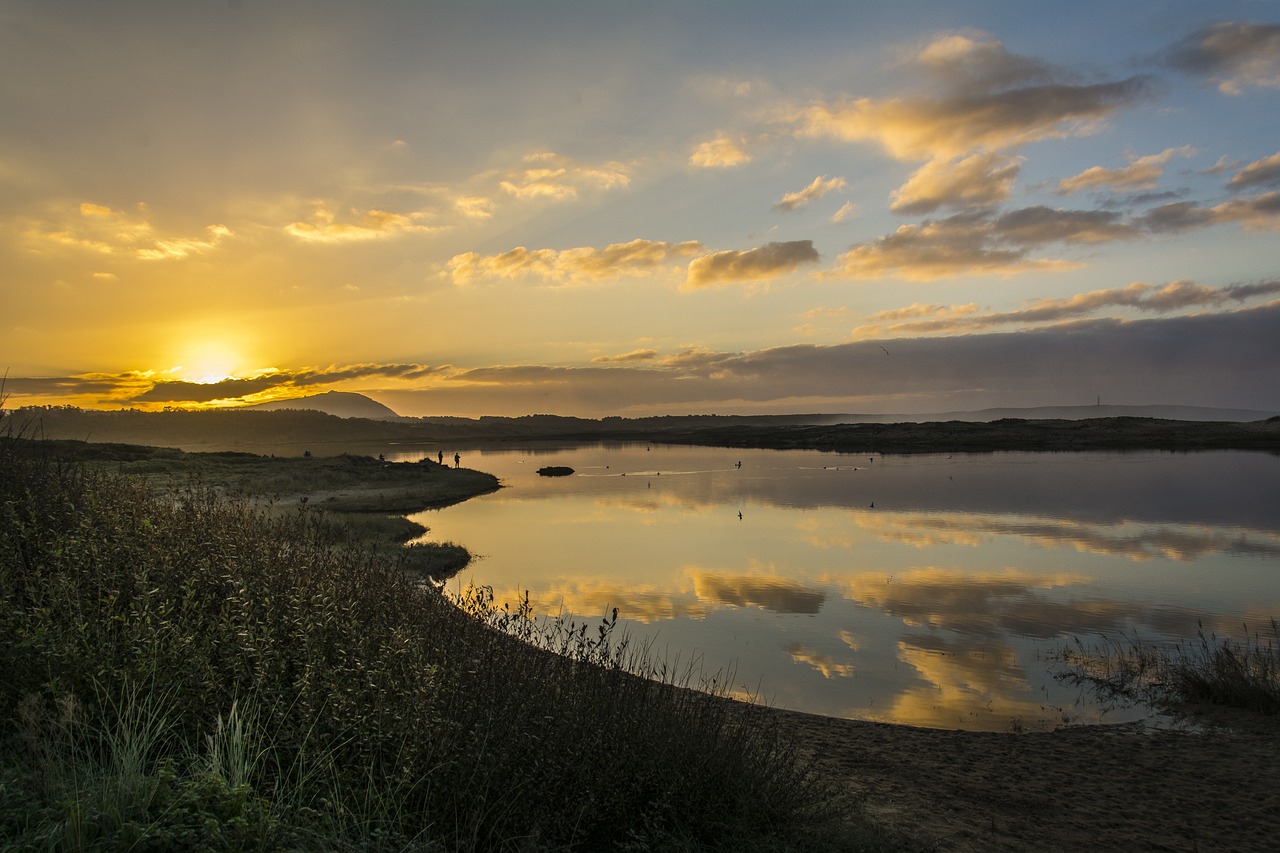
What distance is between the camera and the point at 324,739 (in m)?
5.61

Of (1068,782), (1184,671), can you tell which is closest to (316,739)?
(1068,782)

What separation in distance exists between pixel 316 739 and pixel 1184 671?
14.8 metres

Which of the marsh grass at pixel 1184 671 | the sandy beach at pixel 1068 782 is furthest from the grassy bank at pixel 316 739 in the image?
the marsh grass at pixel 1184 671

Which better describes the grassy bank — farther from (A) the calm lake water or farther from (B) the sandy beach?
(A) the calm lake water

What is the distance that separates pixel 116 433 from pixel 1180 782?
7257 inches

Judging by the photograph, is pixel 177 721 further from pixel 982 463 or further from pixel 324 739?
pixel 982 463

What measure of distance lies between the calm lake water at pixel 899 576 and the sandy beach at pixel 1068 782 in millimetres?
1294

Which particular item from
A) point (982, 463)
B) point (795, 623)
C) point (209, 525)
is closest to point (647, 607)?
point (795, 623)

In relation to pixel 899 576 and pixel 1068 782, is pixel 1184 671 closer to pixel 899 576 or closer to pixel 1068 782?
pixel 1068 782

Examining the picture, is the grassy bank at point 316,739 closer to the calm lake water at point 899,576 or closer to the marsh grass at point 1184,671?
the calm lake water at point 899,576

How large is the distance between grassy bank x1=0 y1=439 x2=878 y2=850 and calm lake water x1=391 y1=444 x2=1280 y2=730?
7.22 m

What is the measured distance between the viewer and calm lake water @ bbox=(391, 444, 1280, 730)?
48.3 feet

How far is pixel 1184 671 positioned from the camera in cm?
1336

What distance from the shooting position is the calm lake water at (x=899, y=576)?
14.7 meters
